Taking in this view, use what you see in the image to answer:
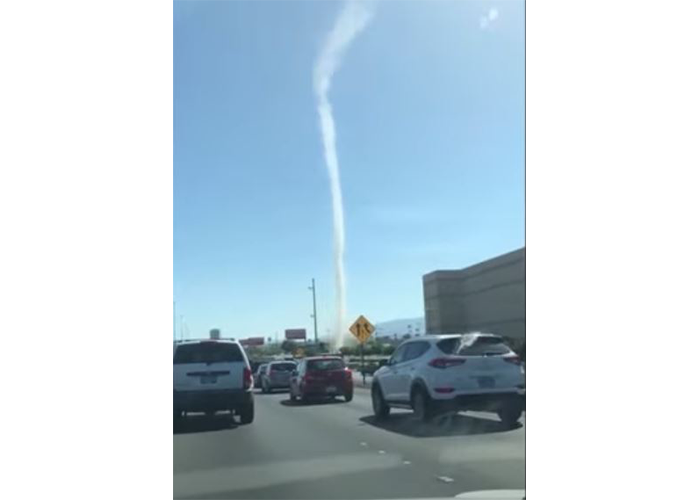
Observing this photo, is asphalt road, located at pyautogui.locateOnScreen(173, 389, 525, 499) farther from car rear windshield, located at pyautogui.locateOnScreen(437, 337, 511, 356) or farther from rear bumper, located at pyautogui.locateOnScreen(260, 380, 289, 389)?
car rear windshield, located at pyautogui.locateOnScreen(437, 337, 511, 356)

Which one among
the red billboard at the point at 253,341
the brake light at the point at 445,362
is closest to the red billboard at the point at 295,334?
the red billboard at the point at 253,341

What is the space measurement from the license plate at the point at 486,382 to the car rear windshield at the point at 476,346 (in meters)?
0.23

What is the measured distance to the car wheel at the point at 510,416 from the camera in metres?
5.34

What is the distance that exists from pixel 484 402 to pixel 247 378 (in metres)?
1.78

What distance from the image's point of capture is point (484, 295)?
5.27 metres

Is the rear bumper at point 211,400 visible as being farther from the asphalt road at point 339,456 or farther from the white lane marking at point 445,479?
the white lane marking at point 445,479

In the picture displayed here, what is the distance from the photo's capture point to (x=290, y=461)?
5.18 meters

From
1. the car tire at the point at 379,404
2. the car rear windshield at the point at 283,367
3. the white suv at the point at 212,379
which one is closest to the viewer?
the white suv at the point at 212,379

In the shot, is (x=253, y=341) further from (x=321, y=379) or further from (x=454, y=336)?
(x=454, y=336)
